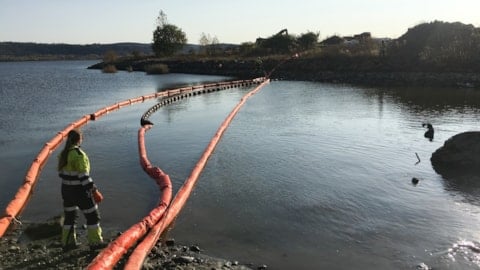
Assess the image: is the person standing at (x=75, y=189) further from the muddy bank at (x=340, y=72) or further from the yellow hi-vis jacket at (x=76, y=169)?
the muddy bank at (x=340, y=72)

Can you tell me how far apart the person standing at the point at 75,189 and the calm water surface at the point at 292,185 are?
130 centimetres

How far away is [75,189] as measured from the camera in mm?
8047

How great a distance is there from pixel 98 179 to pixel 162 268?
20.3 feet

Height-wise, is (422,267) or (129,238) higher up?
(129,238)

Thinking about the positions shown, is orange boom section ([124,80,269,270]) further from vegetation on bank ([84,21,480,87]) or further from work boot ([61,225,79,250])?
vegetation on bank ([84,21,480,87])

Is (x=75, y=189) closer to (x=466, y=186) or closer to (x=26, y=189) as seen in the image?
(x=26, y=189)

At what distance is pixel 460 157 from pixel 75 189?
1162 centimetres

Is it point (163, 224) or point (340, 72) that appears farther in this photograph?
point (340, 72)

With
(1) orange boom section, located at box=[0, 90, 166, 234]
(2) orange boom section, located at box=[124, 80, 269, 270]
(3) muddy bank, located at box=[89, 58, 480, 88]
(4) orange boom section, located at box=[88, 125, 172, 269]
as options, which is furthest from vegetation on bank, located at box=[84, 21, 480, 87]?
(4) orange boom section, located at box=[88, 125, 172, 269]

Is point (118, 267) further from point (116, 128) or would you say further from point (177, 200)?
point (116, 128)

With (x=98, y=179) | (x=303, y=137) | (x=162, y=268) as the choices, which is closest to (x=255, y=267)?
(x=162, y=268)

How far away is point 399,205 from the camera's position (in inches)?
Answer: 438

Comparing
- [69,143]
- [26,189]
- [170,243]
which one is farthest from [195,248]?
[26,189]

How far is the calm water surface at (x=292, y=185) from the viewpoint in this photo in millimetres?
8844
